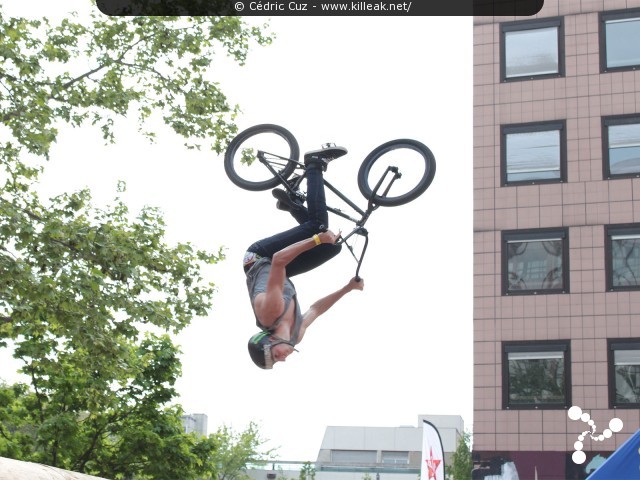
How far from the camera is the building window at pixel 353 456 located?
93000mm

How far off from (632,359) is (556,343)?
187cm

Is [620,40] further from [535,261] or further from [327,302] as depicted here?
[327,302]

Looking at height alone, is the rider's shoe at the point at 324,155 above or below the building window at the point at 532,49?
below

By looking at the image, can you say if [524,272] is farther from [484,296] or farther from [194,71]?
[194,71]

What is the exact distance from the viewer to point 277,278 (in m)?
6.01

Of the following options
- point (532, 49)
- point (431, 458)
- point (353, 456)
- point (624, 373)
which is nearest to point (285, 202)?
point (431, 458)

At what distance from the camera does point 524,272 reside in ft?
91.0

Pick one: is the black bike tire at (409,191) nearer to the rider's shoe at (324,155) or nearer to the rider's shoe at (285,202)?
the rider's shoe at (324,155)

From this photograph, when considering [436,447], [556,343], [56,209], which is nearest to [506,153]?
[556,343]

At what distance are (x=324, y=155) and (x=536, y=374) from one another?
21875 mm

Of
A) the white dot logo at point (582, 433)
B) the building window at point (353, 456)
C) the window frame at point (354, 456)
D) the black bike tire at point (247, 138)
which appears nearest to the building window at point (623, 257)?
the white dot logo at point (582, 433)

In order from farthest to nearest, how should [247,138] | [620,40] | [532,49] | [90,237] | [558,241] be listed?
[532,49]
[620,40]
[558,241]
[90,237]
[247,138]

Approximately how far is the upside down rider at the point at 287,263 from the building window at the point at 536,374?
70.1ft

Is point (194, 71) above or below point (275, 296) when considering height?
above
